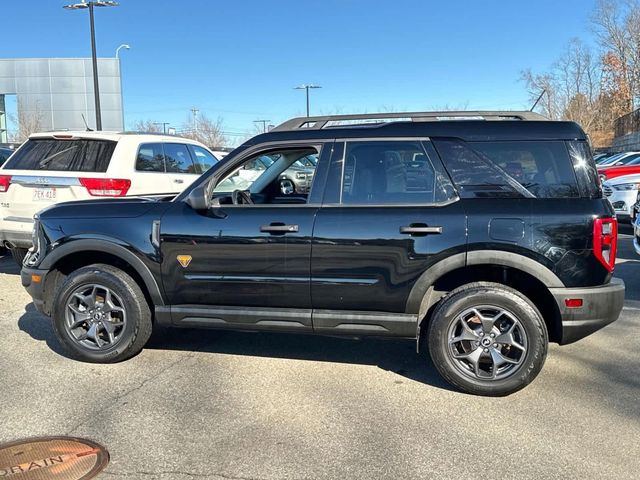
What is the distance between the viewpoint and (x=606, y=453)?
3.14 meters

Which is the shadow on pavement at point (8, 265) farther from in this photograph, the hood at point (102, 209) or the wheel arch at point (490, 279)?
the wheel arch at point (490, 279)

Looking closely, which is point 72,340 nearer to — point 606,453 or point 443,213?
point 443,213

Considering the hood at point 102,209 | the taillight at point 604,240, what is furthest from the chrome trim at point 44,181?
the taillight at point 604,240

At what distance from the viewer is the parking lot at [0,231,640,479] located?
3.07 metres

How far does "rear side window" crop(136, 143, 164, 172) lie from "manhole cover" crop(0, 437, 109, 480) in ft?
13.7

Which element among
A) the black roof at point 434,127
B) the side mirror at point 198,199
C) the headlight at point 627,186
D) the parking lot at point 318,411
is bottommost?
the parking lot at point 318,411

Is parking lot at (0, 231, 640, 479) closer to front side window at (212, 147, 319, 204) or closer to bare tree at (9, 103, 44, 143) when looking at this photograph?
front side window at (212, 147, 319, 204)

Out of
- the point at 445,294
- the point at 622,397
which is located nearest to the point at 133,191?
the point at 445,294

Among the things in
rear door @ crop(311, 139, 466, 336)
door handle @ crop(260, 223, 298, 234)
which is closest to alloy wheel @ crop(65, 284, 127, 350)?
door handle @ crop(260, 223, 298, 234)

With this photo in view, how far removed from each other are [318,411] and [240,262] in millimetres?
1189

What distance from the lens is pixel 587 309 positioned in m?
3.76

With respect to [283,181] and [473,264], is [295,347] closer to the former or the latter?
[283,181]

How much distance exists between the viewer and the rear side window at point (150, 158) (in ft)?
22.9

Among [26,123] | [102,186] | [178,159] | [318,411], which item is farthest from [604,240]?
[26,123]
